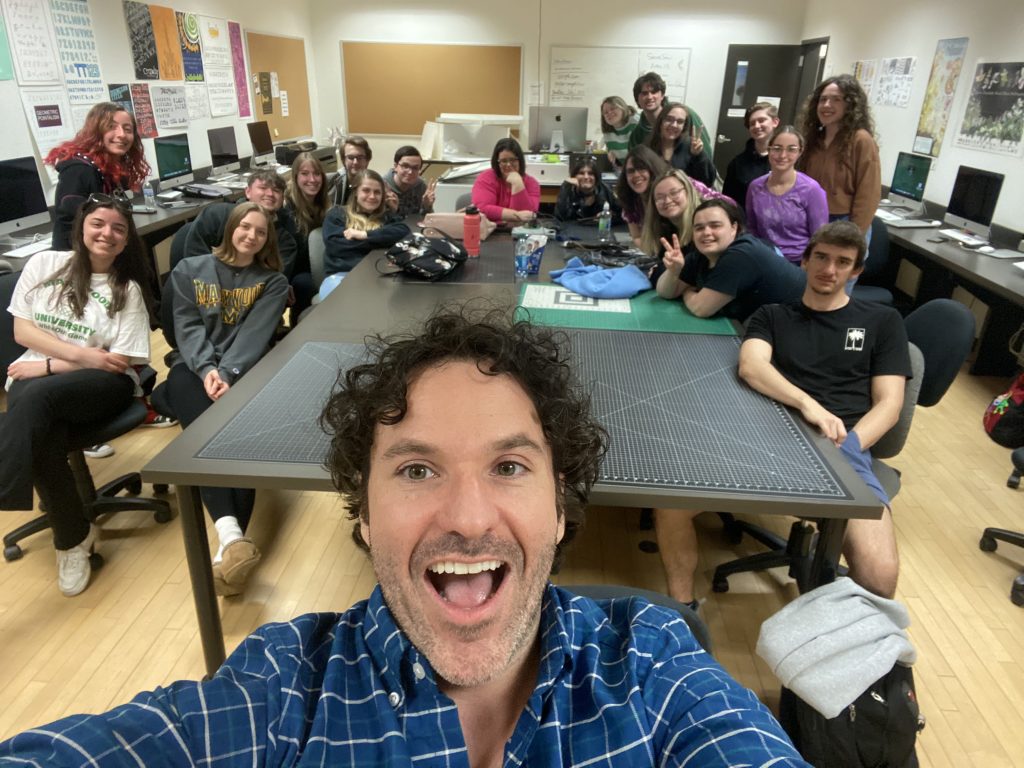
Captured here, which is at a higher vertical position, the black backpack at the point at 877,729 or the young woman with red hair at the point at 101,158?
the young woman with red hair at the point at 101,158

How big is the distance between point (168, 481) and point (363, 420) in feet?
2.09

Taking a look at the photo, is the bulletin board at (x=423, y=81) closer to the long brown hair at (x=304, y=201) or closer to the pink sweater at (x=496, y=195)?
the pink sweater at (x=496, y=195)

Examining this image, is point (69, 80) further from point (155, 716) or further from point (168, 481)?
point (155, 716)

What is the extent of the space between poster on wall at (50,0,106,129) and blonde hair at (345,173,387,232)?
221 centimetres

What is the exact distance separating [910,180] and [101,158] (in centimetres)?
497

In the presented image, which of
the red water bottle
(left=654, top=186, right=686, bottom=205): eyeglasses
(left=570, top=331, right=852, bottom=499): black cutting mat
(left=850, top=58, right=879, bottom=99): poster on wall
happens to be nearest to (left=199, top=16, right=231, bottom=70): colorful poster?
the red water bottle

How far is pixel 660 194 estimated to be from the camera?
109 inches

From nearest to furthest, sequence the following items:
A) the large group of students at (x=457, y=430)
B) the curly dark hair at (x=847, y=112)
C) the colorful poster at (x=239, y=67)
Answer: the large group of students at (x=457, y=430) → the curly dark hair at (x=847, y=112) → the colorful poster at (x=239, y=67)

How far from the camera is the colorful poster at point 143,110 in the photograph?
4734mm

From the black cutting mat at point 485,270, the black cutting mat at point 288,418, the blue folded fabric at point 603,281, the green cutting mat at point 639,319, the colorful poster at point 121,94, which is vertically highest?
the colorful poster at point 121,94

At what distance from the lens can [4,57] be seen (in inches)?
142

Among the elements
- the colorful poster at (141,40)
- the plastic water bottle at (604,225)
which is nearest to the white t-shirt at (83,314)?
the plastic water bottle at (604,225)

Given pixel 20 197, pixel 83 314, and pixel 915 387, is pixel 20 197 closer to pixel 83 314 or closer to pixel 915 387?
pixel 83 314

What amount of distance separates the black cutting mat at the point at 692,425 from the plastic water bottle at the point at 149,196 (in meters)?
3.43
